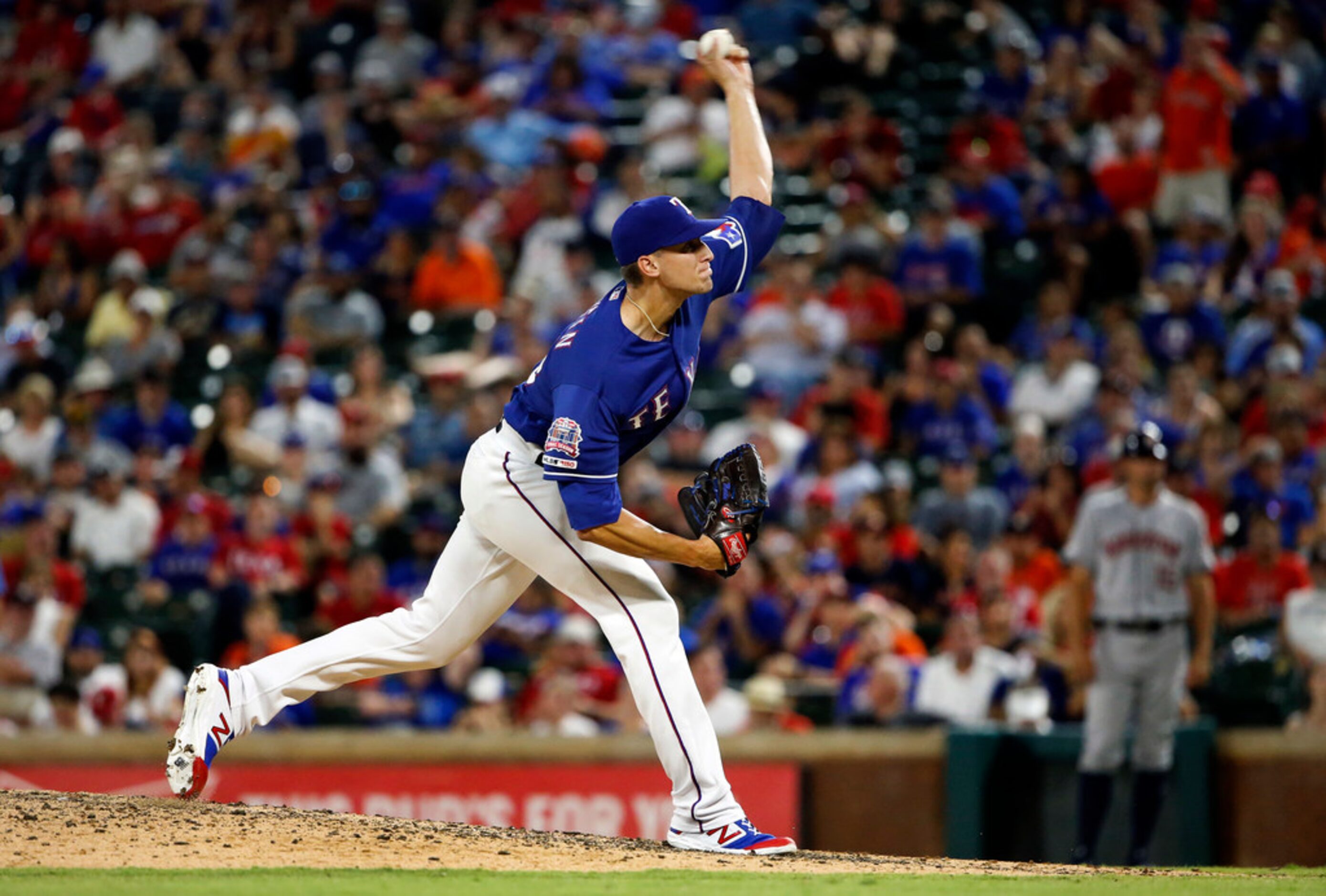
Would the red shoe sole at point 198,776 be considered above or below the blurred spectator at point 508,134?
below

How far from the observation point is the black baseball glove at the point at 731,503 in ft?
15.9

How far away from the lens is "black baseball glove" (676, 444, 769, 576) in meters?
4.84

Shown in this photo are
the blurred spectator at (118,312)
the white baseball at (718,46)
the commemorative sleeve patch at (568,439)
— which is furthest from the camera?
the blurred spectator at (118,312)

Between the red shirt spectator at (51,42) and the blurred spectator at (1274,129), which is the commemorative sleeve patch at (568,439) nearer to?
the blurred spectator at (1274,129)

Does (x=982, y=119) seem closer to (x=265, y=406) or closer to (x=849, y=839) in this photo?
(x=265, y=406)

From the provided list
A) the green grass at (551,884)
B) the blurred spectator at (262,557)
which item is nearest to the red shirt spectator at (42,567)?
the blurred spectator at (262,557)

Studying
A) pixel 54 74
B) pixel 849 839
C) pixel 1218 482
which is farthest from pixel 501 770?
pixel 54 74

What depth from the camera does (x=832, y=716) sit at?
29.7 feet

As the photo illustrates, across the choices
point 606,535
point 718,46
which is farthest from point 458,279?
point 606,535

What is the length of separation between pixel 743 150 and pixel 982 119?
8431 mm

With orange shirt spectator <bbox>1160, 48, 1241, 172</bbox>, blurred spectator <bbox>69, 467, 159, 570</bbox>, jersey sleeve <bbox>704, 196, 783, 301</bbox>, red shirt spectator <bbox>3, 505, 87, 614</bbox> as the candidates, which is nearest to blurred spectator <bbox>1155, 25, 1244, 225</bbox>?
orange shirt spectator <bbox>1160, 48, 1241, 172</bbox>

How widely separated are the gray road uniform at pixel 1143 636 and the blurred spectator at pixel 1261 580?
1.43m

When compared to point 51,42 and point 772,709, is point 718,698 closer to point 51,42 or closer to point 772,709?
point 772,709

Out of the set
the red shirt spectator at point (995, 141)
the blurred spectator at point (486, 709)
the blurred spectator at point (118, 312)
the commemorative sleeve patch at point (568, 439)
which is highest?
the red shirt spectator at point (995, 141)
